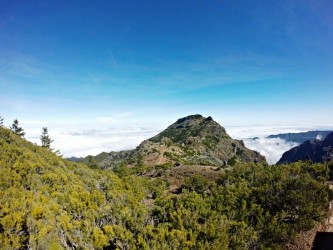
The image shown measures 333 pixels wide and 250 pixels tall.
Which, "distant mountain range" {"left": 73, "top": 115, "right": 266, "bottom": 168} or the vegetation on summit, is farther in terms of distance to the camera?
"distant mountain range" {"left": 73, "top": 115, "right": 266, "bottom": 168}

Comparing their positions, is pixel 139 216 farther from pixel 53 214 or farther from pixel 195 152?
pixel 195 152

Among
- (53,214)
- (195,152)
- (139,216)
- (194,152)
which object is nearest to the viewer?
(53,214)

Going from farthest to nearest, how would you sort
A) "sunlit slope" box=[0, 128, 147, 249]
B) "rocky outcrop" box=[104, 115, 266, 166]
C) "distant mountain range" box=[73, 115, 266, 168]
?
1. "rocky outcrop" box=[104, 115, 266, 166]
2. "distant mountain range" box=[73, 115, 266, 168]
3. "sunlit slope" box=[0, 128, 147, 249]

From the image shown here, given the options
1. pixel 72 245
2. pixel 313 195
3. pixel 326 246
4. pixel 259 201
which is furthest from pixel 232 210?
pixel 72 245

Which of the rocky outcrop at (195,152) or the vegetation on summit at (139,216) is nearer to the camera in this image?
the vegetation on summit at (139,216)

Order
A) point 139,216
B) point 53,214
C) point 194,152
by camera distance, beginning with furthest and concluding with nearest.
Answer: point 194,152, point 139,216, point 53,214

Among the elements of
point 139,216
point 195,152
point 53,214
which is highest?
point 53,214

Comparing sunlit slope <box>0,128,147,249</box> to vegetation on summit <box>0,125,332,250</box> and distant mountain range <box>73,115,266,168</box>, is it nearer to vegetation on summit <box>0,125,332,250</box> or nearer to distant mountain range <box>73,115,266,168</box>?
vegetation on summit <box>0,125,332,250</box>

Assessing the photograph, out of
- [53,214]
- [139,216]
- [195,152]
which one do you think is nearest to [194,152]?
[195,152]

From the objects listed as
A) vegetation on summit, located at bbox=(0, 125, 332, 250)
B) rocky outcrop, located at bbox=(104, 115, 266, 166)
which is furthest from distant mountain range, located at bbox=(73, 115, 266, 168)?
vegetation on summit, located at bbox=(0, 125, 332, 250)

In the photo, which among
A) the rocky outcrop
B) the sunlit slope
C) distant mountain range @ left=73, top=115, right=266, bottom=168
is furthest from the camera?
the rocky outcrop

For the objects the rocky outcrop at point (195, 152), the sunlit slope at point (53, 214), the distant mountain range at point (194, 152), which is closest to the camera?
the sunlit slope at point (53, 214)

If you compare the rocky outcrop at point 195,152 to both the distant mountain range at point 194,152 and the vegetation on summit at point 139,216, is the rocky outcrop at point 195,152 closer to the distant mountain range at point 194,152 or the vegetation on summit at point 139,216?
the distant mountain range at point 194,152

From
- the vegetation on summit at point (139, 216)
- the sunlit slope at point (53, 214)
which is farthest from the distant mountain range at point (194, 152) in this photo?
the sunlit slope at point (53, 214)
